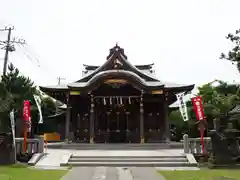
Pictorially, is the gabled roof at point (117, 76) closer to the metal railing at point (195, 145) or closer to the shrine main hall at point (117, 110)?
the shrine main hall at point (117, 110)

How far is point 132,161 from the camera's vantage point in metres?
12.7

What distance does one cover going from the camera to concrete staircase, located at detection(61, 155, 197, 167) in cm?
1202

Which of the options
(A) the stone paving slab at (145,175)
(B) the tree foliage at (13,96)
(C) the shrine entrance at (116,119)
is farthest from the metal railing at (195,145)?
(B) the tree foliage at (13,96)

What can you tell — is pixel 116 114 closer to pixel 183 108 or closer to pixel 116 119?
pixel 116 119

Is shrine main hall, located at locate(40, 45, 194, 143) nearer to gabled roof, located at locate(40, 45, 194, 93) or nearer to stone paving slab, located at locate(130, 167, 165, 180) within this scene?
gabled roof, located at locate(40, 45, 194, 93)

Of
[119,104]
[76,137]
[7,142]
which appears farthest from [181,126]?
[7,142]

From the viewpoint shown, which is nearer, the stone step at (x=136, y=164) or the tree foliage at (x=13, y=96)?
the stone step at (x=136, y=164)

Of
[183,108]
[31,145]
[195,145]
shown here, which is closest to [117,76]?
[183,108]

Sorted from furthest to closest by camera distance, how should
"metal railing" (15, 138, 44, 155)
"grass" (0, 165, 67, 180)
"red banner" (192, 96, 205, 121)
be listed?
"red banner" (192, 96, 205, 121) → "metal railing" (15, 138, 44, 155) → "grass" (0, 165, 67, 180)

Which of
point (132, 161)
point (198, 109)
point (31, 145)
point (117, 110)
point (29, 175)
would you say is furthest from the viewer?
point (117, 110)

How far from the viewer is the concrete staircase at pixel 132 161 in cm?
1202

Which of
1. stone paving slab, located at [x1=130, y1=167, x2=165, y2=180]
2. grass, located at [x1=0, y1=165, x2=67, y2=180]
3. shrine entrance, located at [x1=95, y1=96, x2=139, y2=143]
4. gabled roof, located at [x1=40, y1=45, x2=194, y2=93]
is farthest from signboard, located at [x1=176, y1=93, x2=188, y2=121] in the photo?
grass, located at [x1=0, y1=165, x2=67, y2=180]

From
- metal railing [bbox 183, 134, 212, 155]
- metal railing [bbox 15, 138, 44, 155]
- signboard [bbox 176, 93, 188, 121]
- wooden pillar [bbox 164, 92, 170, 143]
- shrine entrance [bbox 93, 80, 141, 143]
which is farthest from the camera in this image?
shrine entrance [bbox 93, 80, 141, 143]

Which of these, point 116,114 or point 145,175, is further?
point 116,114
